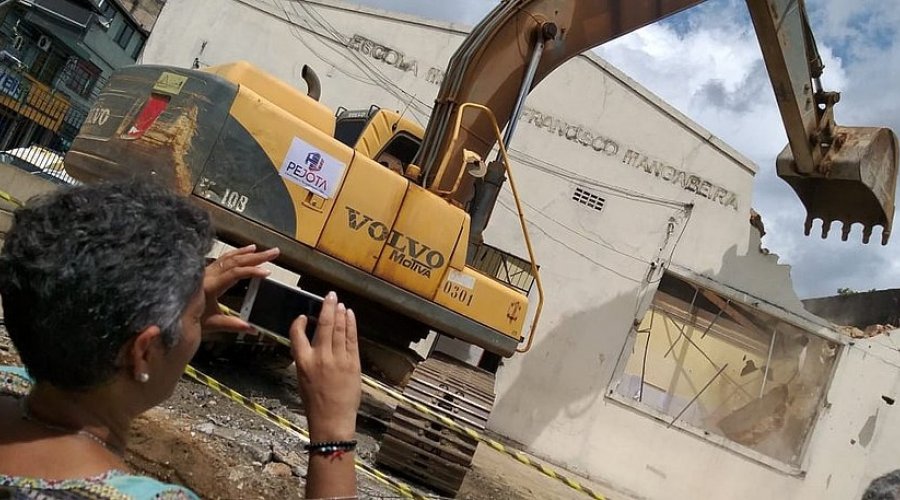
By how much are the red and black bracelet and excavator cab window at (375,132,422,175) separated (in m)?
4.69

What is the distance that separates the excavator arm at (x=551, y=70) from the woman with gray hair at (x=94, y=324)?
425 centimetres

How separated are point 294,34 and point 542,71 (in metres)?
8.51

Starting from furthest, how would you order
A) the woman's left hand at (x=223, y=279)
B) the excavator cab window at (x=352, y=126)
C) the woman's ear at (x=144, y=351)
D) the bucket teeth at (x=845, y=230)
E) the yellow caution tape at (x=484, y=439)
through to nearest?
1. the bucket teeth at (x=845, y=230)
2. the excavator cab window at (x=352, y=126)
3. the yellow caution tape at (x=484, y=439)
4. the woman's left hand at (x=223, y=279)
5. the woman's ear at (x=144, y=351)

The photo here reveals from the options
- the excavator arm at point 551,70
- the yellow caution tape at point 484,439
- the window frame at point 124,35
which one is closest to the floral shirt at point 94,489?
the yellow caution tape at point 484,439

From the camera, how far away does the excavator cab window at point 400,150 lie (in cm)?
586

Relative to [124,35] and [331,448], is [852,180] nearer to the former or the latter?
[331,448]

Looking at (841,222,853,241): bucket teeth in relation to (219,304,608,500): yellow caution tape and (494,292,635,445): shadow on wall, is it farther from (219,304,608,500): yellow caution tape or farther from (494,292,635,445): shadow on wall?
(219,304,608,500): yellow caution tape

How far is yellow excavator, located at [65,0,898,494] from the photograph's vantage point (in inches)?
176

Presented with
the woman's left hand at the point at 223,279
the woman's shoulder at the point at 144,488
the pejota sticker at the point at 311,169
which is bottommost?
the woman's shoulder at the point at 144,488

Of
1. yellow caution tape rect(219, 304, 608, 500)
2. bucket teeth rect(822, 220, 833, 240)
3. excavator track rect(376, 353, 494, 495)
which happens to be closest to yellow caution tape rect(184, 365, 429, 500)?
yellow caution tape rect(219, 304, 608, 500)

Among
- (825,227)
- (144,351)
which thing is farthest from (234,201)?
(825,227)

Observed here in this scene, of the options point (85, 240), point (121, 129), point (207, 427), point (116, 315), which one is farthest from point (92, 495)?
point (121, 129)

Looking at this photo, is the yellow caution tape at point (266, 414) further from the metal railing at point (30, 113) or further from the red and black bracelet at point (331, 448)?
the metal railing at point (30, 113)

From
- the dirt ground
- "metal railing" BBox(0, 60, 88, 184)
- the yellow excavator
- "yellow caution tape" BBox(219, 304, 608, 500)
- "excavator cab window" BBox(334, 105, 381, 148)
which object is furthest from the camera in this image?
"metal railing" BBox(0, 60, 88, 184)
